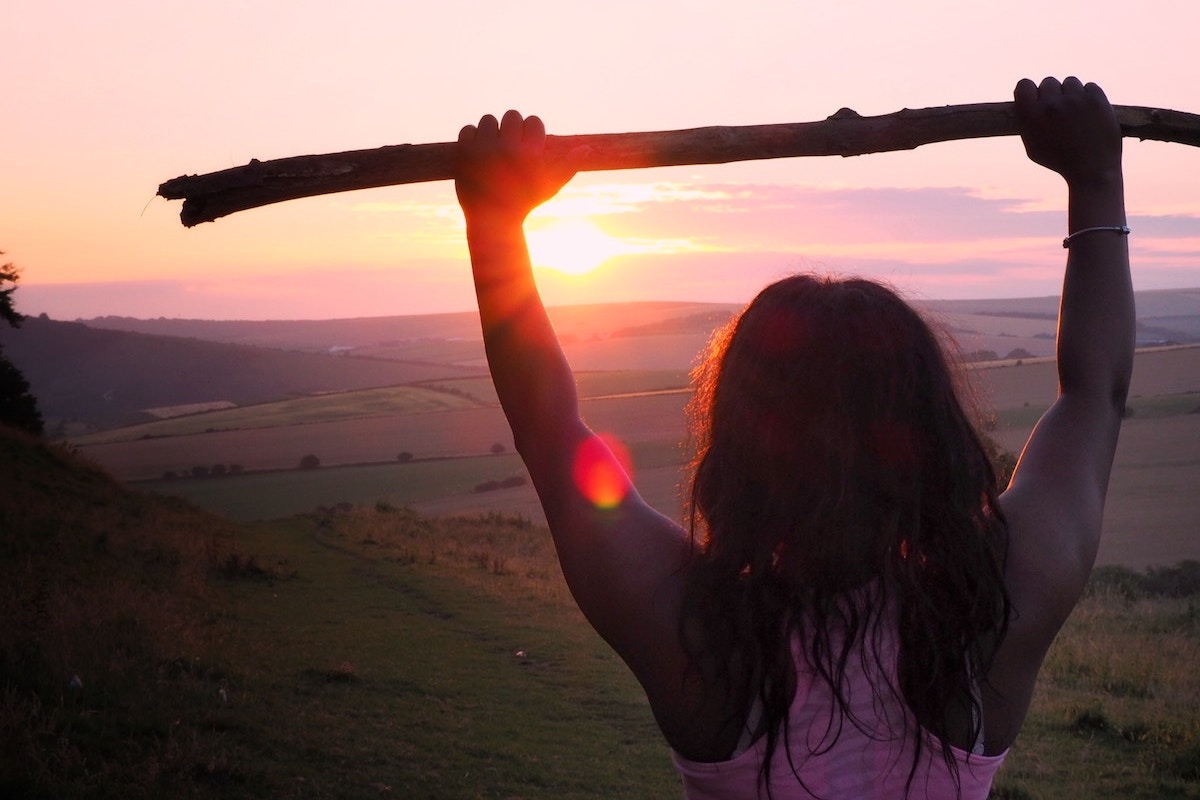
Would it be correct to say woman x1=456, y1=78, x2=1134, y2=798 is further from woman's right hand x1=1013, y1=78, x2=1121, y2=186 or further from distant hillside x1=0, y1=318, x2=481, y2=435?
distant hillside x1=0, y1=318, x2=481, y2=435

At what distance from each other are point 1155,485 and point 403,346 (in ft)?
276

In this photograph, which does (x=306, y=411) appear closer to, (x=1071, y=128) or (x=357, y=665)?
(x=357, y=665)

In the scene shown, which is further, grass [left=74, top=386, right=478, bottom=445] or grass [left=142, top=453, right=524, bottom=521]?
grass [left=74, top=386, right=478, bottom=445]

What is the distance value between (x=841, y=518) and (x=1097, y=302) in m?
0.71

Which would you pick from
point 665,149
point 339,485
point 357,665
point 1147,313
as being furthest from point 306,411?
point 1147,313

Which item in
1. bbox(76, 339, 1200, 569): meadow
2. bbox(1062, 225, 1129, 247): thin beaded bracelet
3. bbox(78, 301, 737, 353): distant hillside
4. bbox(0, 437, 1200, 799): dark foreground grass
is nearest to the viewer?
bbox(1062, 225, 1129, 247): thin beaded bracelet

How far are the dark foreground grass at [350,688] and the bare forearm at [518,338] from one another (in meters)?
4.79

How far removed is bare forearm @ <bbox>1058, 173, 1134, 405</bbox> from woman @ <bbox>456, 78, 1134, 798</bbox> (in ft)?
0.37

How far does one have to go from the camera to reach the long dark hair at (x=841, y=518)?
148 cm

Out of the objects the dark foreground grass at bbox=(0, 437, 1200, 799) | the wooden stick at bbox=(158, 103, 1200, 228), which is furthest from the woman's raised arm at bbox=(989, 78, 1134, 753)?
the dark foreground grass at bbox=(0, 437, 1200, 799)

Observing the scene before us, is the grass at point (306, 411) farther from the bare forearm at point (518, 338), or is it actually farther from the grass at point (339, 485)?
the bare forearm at point (518, 338)

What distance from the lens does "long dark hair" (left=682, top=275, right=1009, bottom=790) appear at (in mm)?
1476

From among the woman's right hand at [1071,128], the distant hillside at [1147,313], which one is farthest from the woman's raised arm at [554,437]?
the distant hillside at [1147,313]

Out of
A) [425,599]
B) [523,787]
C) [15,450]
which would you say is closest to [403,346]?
[15,450]
